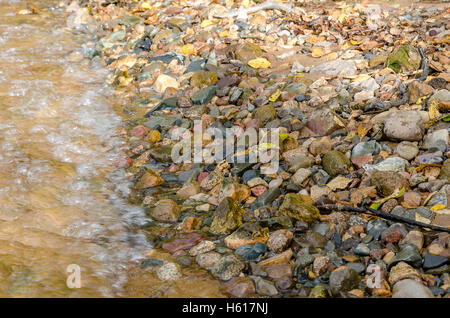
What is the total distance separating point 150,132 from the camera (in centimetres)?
596

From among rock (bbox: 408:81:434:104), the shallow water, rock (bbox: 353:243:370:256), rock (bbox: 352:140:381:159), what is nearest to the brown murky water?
the shallow water

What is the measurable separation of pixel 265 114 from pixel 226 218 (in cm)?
186

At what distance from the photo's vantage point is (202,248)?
152 inches

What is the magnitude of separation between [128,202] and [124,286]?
134cm

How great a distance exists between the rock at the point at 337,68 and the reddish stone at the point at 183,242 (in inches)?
133

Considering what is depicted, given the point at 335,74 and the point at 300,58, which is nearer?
the point at 335,74

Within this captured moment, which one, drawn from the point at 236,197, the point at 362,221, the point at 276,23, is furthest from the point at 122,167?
the point at 276,23

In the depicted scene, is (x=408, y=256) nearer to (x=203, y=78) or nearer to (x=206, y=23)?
(x=203, y=78)

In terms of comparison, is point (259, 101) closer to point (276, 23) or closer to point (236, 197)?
point (236, 197)

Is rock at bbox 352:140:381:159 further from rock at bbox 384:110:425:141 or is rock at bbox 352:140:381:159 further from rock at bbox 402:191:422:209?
rock at bbox 402:191:422:209

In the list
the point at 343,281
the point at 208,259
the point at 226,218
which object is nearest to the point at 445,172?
the point at 343,281

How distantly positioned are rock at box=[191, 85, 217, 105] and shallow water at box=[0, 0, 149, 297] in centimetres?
119

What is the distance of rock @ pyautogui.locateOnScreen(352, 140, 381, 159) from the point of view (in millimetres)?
4496

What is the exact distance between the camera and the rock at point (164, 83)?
709cm
